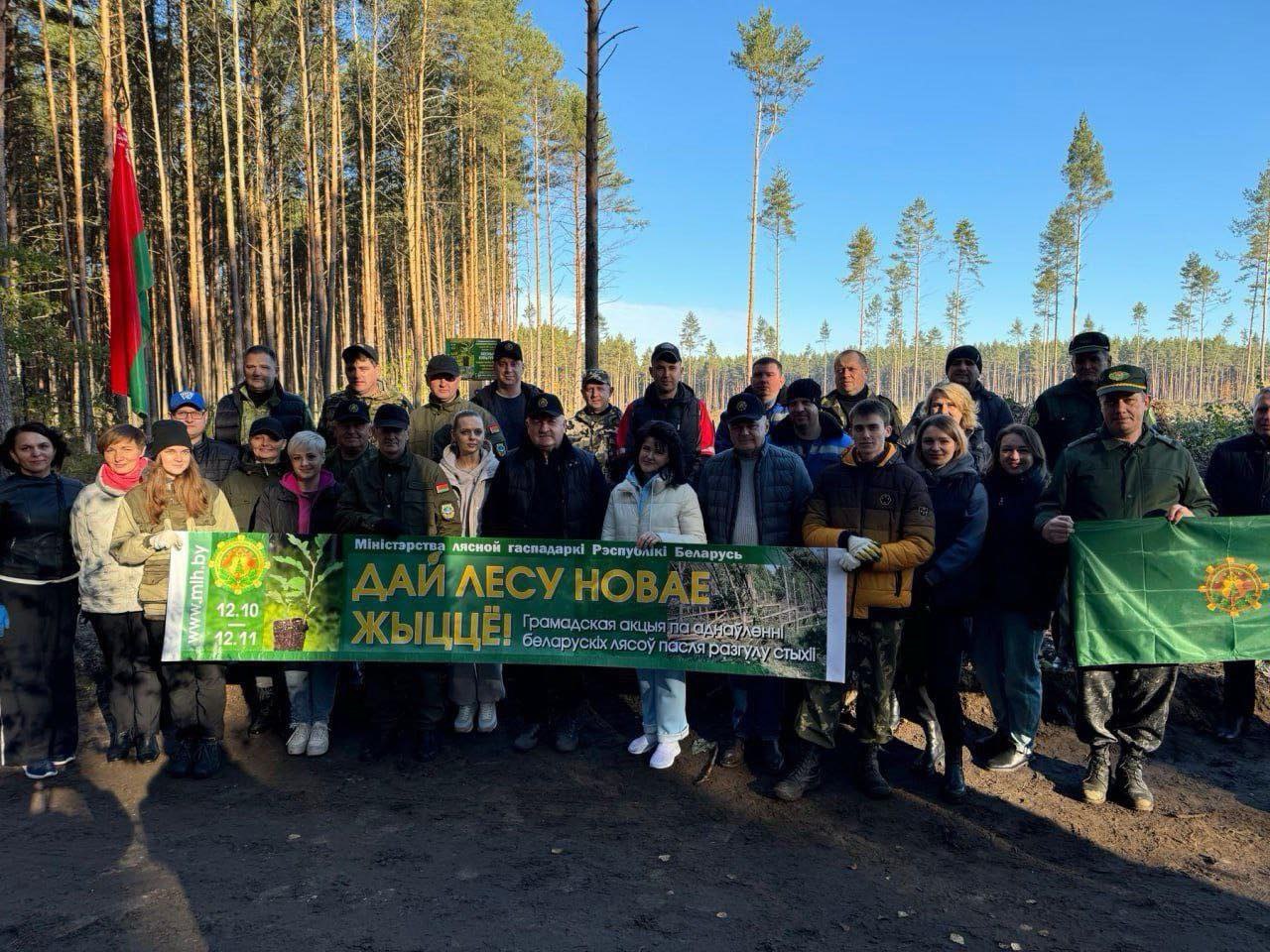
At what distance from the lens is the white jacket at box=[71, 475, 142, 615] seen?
473 cm

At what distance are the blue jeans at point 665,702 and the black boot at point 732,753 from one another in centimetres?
30

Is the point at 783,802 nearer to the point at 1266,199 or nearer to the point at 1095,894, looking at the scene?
the point at 1095,894

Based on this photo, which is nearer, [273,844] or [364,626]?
→ [273,844]

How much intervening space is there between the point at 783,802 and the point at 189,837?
349 centimetres

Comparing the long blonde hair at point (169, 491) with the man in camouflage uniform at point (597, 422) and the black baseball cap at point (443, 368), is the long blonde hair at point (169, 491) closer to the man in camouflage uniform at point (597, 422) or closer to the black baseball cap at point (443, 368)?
the black baseball cap at point (443, 368)

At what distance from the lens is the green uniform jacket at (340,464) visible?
5.52 metres

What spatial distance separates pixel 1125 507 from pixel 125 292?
27.6 feet

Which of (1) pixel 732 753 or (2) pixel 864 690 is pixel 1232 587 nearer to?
(2) pixel 864 690

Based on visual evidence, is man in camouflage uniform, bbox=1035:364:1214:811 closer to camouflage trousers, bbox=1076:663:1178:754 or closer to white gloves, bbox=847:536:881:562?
camouflage trousers, bbox=1076:663:1178:754

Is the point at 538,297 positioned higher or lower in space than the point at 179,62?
lower

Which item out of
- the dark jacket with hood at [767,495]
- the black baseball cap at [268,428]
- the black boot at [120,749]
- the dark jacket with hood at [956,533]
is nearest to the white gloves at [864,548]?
the dark jacket with hood at [956,533]

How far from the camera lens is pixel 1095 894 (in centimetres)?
355

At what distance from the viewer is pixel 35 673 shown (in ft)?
15.9

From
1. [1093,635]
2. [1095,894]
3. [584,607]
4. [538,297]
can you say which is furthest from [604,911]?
[538,297]
